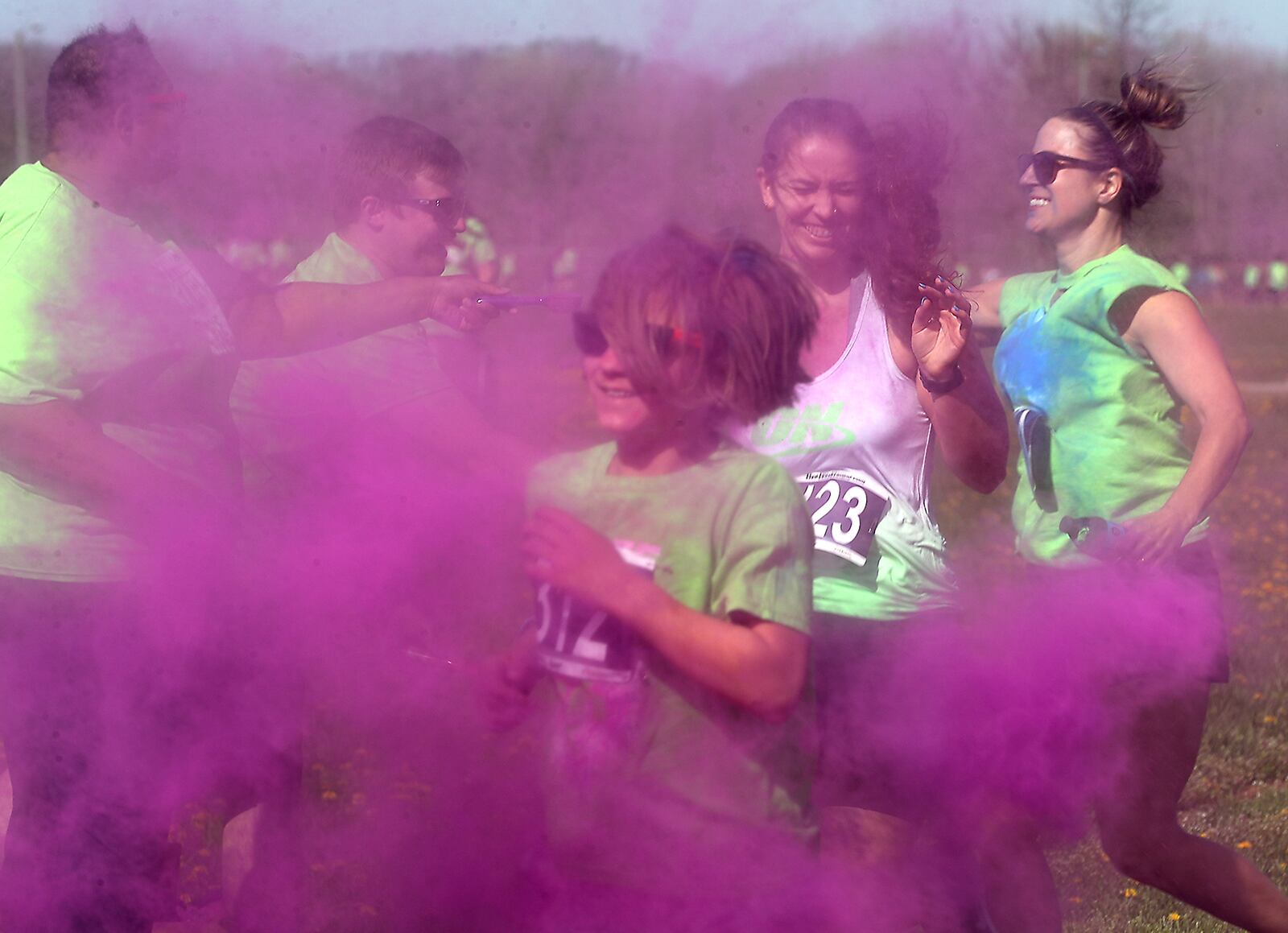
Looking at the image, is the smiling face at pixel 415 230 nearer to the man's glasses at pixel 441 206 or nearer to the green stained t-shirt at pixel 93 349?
the man's glasses at pixel 441 206

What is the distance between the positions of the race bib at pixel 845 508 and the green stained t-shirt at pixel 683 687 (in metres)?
0.65

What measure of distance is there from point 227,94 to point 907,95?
1.22 meters

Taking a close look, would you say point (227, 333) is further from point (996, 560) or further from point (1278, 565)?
point (1278, 565)

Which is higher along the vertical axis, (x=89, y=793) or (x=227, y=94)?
(x=227, y=94)

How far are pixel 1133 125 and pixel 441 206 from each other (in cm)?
145

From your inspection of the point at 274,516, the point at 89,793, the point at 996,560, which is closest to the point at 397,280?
the point at 274,516

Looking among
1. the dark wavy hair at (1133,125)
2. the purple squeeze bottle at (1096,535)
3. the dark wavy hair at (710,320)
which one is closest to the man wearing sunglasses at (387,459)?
the dark wavy hair at (710,320)

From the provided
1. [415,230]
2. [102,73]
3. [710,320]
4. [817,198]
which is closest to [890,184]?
[817,198]

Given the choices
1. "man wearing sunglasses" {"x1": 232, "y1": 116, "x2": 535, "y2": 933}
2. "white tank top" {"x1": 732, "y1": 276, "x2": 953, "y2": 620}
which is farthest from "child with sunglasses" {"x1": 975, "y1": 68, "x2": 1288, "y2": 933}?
"man wearing sunglasses" {"x1": 232, "y1": 116, "x2": 535, "y2": 933}

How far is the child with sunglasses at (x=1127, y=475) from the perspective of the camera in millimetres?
2979

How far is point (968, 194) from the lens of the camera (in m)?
3.06

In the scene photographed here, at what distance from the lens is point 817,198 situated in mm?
2713

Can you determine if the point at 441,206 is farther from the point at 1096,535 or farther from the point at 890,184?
the point at 1096,535

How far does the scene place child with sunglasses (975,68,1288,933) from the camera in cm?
298
